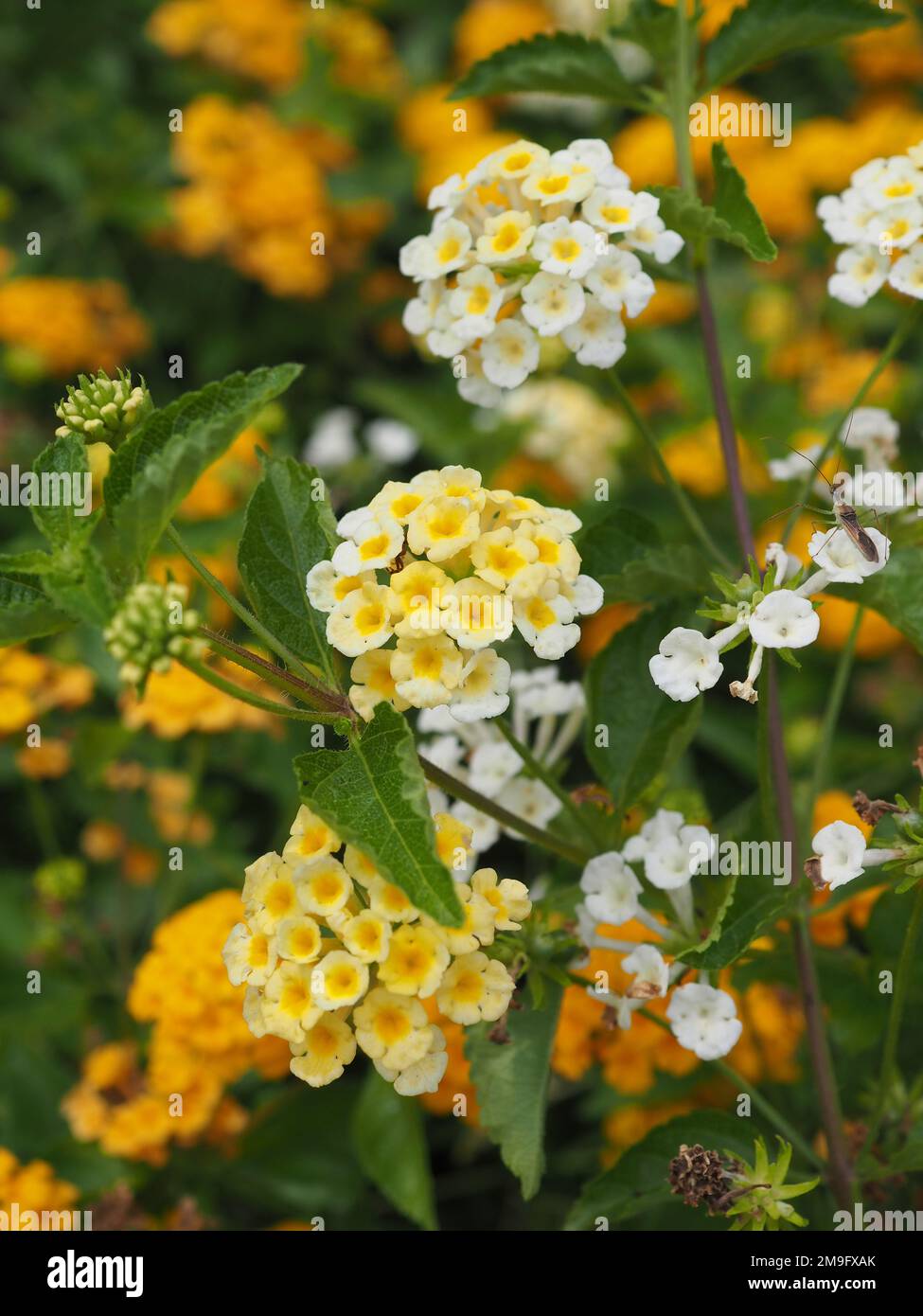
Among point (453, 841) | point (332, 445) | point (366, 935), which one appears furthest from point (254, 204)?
point (366, 935)

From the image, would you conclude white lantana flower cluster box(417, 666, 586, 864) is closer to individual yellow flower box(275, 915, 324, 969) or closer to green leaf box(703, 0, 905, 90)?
individual yellow flower box(275, 915, 324, 969)

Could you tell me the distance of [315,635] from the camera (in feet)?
4.11

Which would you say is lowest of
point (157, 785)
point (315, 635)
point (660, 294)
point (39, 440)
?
point (157, 785)

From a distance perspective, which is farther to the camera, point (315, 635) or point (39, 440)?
point (39, 440)

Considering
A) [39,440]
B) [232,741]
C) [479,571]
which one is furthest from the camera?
[39,440]

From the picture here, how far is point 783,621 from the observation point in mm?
1151

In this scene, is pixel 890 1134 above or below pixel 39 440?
below

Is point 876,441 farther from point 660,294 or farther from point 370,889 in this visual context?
point 660,294

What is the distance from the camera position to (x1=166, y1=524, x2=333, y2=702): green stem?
3.81 feet

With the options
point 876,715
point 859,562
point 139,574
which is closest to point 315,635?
point 139,574

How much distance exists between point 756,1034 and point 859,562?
68 centimetres

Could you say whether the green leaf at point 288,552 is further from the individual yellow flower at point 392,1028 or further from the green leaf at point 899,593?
the green leaf at point 899,593

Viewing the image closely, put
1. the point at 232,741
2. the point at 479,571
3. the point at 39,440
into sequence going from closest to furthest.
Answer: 1. the point at 479,571
2. the point at 232,741
3. the point at 39,440

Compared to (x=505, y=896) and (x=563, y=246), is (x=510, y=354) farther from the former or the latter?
(x=505, y=896)
